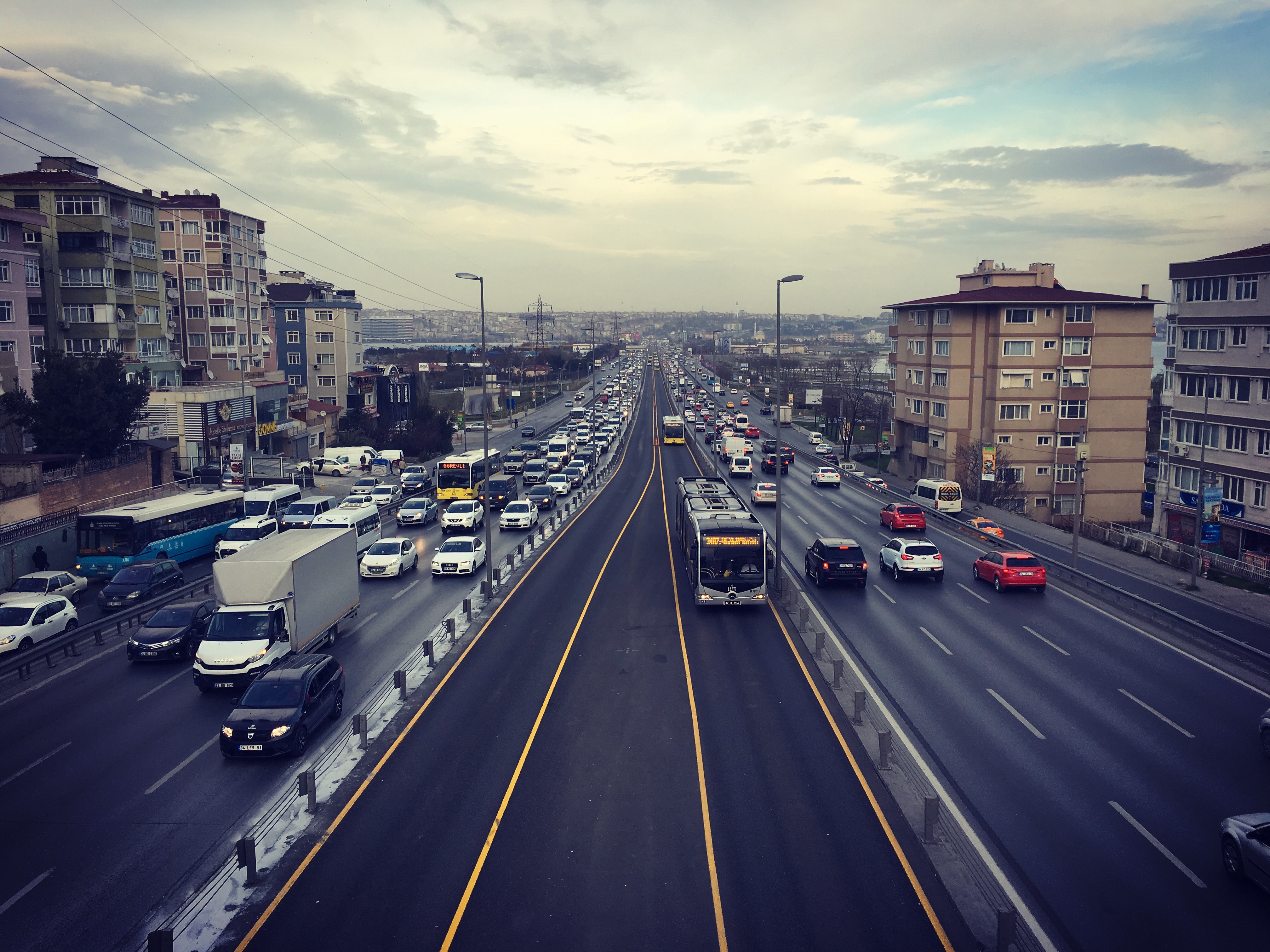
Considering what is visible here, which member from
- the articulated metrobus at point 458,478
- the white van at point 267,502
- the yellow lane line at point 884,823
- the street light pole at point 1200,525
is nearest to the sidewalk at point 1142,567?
the street light pole at point 1200,525

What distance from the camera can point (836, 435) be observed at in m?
96.2

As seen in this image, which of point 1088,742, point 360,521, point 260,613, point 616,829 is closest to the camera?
point 616,829

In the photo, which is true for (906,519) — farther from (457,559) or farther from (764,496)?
(457,559)

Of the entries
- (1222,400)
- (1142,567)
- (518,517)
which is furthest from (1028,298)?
(518,517)

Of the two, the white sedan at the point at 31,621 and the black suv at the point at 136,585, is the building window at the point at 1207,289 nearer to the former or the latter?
the black suv at the point at 136,585

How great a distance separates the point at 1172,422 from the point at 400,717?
155 feet

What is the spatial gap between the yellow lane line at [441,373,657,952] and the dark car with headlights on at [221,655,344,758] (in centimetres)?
435

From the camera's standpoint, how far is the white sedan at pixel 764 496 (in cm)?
4991

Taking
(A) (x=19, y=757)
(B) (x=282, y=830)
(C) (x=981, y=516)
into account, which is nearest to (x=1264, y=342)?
(C) (x=981, y=516)

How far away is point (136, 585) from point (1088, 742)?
2884 cm

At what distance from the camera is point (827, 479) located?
58.1 meters

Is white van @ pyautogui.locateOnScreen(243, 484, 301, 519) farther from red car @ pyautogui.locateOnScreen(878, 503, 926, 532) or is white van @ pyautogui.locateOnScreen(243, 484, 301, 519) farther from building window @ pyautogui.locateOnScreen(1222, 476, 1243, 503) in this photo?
building window @ pyautogui.locateOnScreen(1222, 476, 1243, 503)

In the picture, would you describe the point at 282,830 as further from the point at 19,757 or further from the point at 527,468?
the point at 527,468

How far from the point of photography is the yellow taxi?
40625 millimetres
